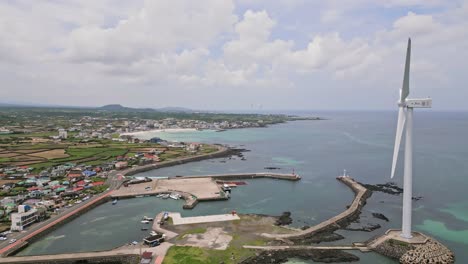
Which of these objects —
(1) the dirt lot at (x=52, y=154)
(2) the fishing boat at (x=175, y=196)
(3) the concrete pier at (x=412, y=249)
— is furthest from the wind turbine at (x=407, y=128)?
(1) the dirt lot at (x=52, y=154)

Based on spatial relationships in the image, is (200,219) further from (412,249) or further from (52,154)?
(52,154)

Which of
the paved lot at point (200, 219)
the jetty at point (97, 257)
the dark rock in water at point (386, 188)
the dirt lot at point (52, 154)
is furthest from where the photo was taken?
the dirt lot at point (52, 154)

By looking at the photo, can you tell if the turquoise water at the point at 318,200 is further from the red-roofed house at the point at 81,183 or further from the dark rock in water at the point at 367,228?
the red-roofed house at the point at 81,183

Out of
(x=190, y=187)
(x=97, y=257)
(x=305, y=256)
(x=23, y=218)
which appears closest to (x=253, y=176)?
(x=190, y=187)

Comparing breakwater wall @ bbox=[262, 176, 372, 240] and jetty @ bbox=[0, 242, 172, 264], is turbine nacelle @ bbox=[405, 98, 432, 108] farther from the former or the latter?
jetty @ bbox=[0, 242, 172, 264]

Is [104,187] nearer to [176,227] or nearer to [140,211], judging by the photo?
[140,211]

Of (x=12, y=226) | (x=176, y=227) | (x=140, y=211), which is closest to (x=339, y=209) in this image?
(x=176, y=227)

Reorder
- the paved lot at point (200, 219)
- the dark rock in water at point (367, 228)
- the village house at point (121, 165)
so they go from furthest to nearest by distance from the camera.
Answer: the village house at point (121, 165)
the paved lot at point (200, 219)
the dark rock in water at point (367, 228)
